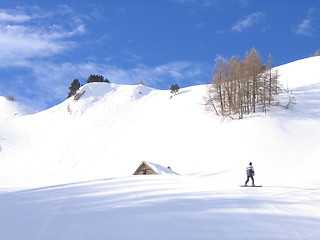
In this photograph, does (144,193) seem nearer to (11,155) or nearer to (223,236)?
(223,236)

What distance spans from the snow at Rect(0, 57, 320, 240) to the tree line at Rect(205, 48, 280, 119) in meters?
1.98

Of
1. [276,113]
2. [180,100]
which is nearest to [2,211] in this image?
[276,113]

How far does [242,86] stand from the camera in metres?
37.3

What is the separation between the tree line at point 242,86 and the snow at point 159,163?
1.98m

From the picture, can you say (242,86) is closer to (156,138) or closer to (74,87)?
(156,138)

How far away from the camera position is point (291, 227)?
25.5ft

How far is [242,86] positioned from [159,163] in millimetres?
15264

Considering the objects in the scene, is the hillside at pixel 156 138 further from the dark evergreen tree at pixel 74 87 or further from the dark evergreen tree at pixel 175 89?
the dark evergreen tree at pixel 74 87

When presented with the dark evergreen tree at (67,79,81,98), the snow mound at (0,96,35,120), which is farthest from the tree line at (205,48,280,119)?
the snow mound at (0,96,35,120)

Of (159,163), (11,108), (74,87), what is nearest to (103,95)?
(74,87)

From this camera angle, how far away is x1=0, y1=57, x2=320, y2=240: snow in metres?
7.97

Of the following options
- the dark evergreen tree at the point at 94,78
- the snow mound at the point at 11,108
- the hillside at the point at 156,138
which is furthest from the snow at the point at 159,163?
the snow mound at the point at 11,108

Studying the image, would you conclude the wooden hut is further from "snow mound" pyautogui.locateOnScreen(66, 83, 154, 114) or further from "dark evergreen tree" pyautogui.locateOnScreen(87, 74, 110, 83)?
"dark evergreen tree" pyautogui.locateOnScreen(87, 74, 110, 83)

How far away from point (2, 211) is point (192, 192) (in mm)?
7554
